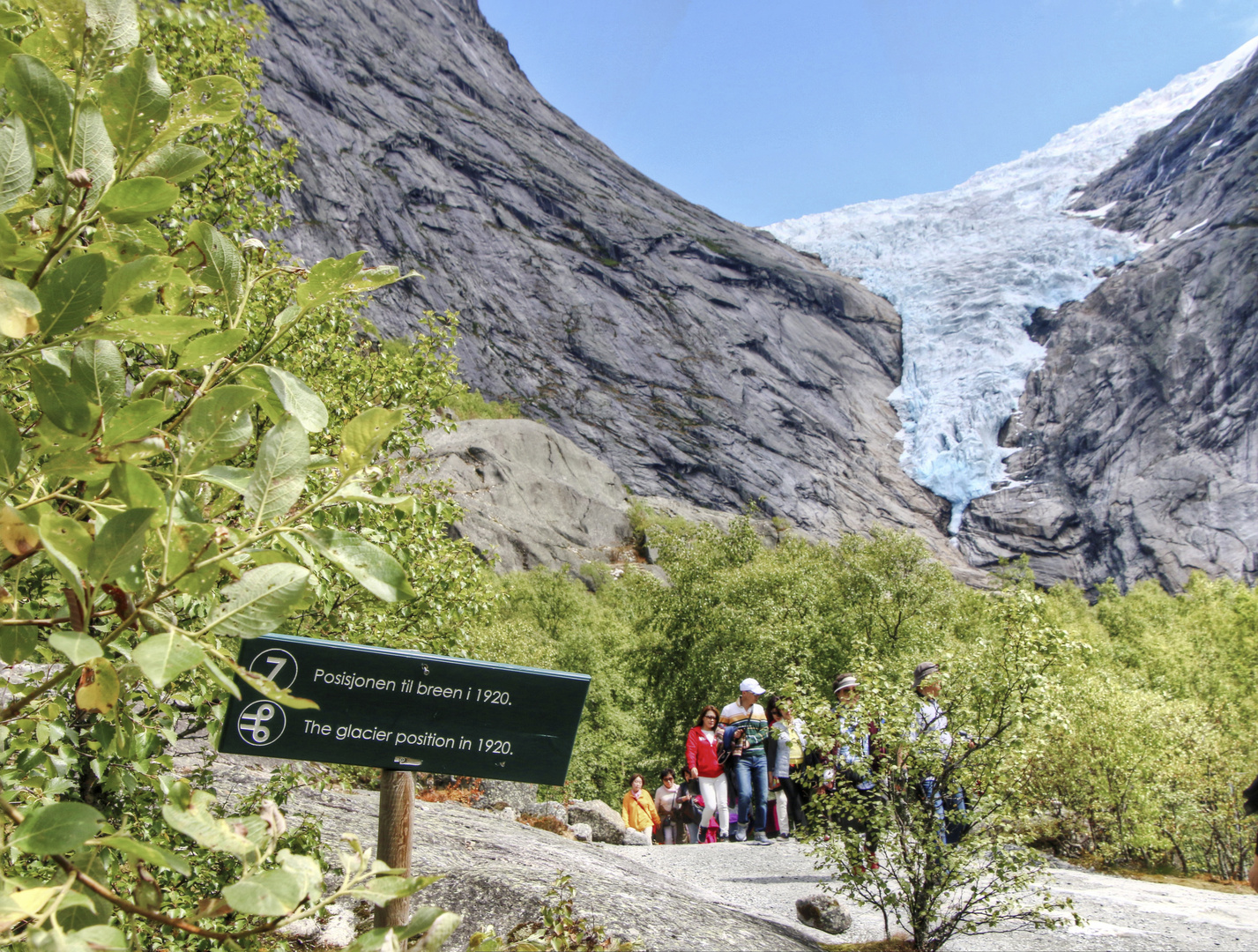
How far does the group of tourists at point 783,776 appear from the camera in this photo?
5531 mm

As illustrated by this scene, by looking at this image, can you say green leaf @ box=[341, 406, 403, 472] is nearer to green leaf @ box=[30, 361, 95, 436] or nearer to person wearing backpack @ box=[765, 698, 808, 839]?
green leaf @ box=[30, 361, 95, 436]

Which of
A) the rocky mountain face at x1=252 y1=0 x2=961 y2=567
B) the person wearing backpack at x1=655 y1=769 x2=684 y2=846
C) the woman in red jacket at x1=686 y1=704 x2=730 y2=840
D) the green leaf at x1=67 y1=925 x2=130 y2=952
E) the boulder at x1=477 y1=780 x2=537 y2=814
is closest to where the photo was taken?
the green leaf at x1=67 y1=925 x2=130 y2=952

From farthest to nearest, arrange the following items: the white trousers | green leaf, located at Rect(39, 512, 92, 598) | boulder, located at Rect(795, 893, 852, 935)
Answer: the white trousers → boulder, located at Rect(795, 893, 852, 935) → green leaf, located at Rect(39, 512, 92, 598)

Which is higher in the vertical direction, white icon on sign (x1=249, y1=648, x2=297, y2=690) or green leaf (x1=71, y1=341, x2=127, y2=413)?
green leaf (x1=71, y1=341, x2=127, y2=413)

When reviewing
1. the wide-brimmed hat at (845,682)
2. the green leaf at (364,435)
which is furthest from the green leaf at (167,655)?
the wide-brimmed hat at (845,682)

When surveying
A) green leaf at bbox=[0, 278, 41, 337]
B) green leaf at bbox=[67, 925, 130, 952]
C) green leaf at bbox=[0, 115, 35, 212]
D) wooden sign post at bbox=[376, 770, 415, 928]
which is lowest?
wooden sign post at bbox=[376, 770, 415, 928]

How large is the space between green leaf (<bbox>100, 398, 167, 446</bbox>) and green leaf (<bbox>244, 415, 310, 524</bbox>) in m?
0.11

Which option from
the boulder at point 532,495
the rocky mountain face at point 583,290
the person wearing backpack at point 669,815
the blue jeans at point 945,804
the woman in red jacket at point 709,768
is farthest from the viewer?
the rocky mountain face at point 583,290

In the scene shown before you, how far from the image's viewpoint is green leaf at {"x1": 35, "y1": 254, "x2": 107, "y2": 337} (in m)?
0.81

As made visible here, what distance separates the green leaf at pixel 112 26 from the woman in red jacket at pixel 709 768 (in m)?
9.88

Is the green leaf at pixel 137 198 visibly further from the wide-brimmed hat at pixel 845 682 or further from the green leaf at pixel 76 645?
the wide-brimmed hat at pixel 845 682

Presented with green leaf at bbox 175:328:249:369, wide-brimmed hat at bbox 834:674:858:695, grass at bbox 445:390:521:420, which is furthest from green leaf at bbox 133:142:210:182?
grass at bbox 445:390:521:420

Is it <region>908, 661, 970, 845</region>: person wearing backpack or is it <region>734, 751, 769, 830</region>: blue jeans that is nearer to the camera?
<region>908, 661, 970, 845</region>: person wearing backpack

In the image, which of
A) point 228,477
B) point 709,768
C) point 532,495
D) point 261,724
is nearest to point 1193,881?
point 709,768
